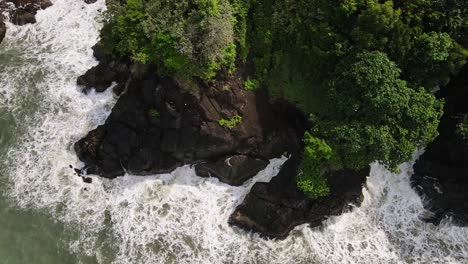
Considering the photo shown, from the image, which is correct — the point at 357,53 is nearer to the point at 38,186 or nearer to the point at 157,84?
the point at 157,84

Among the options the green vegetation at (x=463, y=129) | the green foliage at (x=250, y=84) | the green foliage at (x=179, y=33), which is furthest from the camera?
the green foliage at (x=250, y=84)

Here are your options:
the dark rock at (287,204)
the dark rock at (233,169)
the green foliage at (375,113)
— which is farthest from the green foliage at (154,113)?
the green foliage at (375,113)

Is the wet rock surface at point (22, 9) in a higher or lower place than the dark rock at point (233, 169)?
higher

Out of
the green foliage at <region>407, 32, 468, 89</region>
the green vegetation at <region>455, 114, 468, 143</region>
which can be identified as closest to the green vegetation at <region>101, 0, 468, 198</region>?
the green foliage at <region>407, 32, 468, 89</region>

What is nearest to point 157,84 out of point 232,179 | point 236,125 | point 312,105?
point 236,125

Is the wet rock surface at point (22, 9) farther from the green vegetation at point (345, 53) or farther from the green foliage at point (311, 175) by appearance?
the green foliage at point (311, 175)

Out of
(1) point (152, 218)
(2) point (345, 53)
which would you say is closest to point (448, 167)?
(2) point (345, 53)

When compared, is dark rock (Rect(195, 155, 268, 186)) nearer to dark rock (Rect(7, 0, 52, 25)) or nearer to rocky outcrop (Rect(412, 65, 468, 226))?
rocky outcrop (Rect(412, 65, 468, 226))
